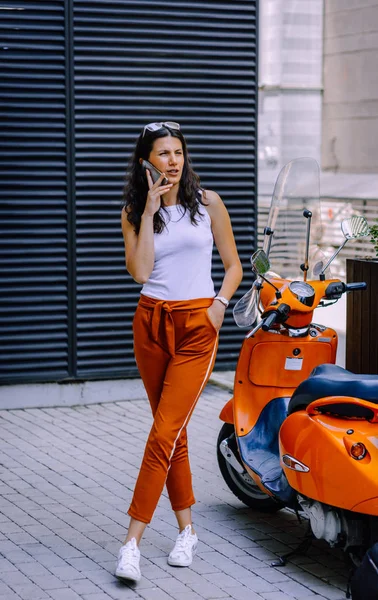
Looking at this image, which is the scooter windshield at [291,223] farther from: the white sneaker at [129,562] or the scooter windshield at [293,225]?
the white sneaker at [129,562]

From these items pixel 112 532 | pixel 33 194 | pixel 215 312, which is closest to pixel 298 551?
pixel 112 532

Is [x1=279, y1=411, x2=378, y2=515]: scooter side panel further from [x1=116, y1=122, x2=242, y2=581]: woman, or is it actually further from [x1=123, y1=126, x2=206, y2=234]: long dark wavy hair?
[x1=123, y1=126, x2=206, y2=234]: long dark wavy hair

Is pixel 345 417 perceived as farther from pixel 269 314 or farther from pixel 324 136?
pixel 324 136

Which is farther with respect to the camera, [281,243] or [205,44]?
[205,44]

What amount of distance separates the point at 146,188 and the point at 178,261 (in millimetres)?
389

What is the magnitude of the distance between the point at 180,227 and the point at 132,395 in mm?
3837

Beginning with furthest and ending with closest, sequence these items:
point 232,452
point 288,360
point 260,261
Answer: point 232,452
point 288,360
point 260,261

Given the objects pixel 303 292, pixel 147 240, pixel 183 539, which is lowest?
pixel 183 539

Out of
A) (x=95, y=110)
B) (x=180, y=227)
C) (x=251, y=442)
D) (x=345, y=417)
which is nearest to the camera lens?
(x=345, y=417)

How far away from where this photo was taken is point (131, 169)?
4.90m

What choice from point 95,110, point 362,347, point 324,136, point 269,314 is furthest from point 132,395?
point 324,136

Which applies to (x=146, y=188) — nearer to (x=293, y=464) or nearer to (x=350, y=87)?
(x=293, y=464)

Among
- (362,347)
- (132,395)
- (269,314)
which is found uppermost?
(269,314)

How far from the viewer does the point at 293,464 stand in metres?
4.64
